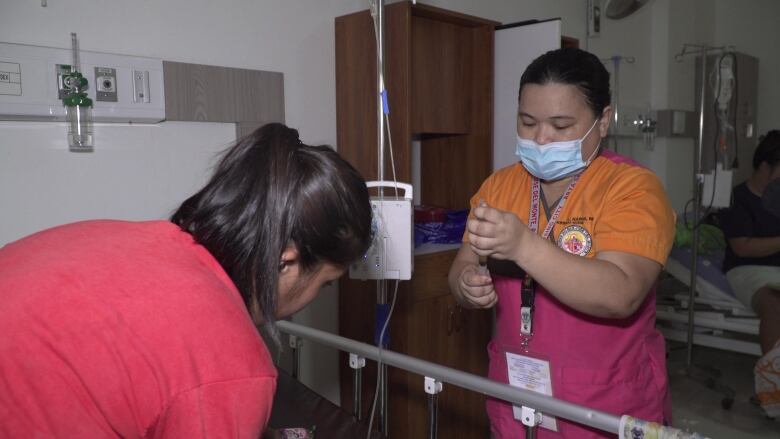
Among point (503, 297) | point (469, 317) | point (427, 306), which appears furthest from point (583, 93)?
point (469, 317)

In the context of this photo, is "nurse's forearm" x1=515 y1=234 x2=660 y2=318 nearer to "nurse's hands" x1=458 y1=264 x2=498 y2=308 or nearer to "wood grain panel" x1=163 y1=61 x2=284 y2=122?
"nurse's hands" x1=458 y1=264 x2=498 y2=308

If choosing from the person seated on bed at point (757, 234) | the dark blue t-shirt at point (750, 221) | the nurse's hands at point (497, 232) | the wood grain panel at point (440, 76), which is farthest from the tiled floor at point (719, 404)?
the nurse's hands at point (497, 232)

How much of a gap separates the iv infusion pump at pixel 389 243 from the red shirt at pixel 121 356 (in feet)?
2.67

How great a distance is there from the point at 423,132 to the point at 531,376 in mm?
1466

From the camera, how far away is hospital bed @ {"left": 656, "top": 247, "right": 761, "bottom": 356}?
3508 millimetres

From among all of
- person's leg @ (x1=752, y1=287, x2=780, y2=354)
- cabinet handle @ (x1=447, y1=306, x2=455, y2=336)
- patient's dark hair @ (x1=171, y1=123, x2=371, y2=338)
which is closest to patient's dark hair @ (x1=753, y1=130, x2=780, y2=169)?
person's leg @ (x1=752, y1=287, x2=780, y2=354)

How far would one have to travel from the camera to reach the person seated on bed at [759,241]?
3160 millimetres

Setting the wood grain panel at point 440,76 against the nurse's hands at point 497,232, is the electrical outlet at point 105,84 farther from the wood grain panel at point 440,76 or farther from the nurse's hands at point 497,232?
the nurse's hands at point 497,232

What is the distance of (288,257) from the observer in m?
0.84

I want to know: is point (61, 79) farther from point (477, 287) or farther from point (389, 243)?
point (477, 287)

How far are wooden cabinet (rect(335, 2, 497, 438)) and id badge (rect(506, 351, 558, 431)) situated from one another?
100cm

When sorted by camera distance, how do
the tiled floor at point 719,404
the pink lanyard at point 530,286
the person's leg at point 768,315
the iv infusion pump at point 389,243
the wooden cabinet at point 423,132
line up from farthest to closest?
the person's leg at point 768,315 → the tiled floor at point 719,404 → the wooden cabinet at point 423,132 → the iv infusion pump at point 389,243 → the pink lanyard at point 530,286

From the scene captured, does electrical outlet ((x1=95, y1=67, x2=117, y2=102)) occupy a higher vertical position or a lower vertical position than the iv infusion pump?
higher

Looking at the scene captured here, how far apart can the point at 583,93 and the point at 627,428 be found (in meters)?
0.69
